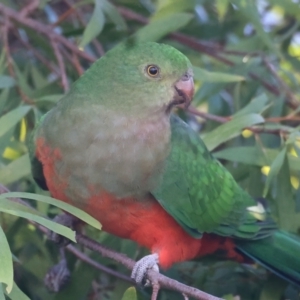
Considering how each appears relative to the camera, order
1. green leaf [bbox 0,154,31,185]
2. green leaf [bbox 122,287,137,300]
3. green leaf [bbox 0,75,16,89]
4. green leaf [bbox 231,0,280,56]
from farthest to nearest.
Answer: green leaf [bbox 231,0,280,56] → green leaf [bbox 0,75,16,89] → green leaf [bbox 0,154,31,185] → green leaf [bbox 122,287,137,300]

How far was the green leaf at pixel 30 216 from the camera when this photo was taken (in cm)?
150

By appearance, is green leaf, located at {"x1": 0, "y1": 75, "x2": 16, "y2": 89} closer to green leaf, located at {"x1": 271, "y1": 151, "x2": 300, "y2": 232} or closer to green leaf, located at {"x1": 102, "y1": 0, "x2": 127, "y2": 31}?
green leaf, located at {"x1": 102, "y1": 0, "x2": 127, "y2": 31}

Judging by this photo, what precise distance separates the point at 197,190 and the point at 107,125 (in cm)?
39

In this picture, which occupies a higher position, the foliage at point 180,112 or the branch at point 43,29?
the branch at point 43,29

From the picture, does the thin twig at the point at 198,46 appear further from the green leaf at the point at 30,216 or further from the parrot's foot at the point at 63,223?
the green leaf at the point at 30,216

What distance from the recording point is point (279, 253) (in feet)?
7.35

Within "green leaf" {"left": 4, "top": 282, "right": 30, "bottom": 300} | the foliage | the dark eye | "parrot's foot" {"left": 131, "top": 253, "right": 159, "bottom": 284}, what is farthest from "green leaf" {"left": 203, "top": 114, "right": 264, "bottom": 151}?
"green leaf" {"left": 4, "top": 282, "right": 30, "bottom": 300}

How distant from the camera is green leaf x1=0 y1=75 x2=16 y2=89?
2262 millimetres

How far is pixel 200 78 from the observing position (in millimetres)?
2346

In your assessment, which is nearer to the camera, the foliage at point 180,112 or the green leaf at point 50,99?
the foliage at point 180,112

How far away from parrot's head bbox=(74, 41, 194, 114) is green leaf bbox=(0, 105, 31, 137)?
310 mm

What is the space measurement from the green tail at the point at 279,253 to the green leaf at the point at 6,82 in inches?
37.6

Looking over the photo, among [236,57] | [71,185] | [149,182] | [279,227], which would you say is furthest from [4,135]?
[236,57]

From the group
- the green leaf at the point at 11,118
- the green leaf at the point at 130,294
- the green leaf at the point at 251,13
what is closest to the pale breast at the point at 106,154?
the green leaf at the point at 11,118
